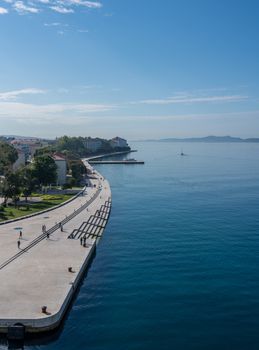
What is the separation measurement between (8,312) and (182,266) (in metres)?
18.3

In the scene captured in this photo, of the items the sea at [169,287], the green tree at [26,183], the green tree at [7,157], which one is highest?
the green tree at [7,157]

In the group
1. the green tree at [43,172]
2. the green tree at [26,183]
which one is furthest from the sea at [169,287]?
the green tree at [43,172]

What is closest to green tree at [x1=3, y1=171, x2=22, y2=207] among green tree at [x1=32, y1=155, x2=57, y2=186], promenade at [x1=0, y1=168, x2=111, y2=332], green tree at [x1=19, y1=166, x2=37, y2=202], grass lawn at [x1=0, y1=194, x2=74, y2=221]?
grass lawn at [x1=0, y1=194, x2=74, y2=221]

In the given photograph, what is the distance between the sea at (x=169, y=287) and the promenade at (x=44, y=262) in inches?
53.7

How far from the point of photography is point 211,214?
64.9 m

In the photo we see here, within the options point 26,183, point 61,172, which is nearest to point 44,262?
point 26,183

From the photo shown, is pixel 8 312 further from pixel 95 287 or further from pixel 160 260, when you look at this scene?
pixel 160 260

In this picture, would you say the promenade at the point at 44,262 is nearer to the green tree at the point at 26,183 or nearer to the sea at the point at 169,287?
the sea at the point at 169,287

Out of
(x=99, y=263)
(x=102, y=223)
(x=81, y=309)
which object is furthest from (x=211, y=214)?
(x=81, y=309)

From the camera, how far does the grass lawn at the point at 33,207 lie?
185 feet

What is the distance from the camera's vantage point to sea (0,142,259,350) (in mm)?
26469

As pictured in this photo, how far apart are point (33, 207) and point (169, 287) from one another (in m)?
33.8

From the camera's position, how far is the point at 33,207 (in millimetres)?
63250

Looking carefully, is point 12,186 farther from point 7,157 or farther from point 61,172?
point 7,157
